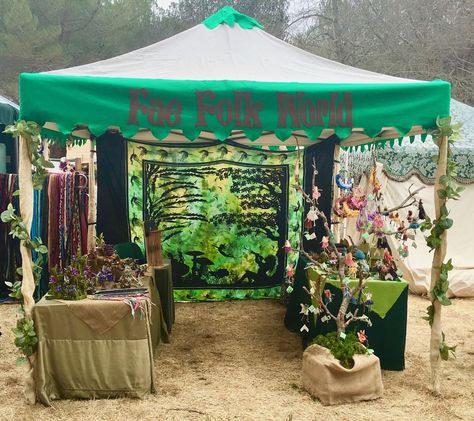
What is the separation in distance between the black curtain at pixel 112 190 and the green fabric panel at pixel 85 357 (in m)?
2.45

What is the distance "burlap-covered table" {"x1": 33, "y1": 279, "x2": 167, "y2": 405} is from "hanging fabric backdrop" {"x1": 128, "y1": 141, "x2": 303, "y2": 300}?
2622 millimetres

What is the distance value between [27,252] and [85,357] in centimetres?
77

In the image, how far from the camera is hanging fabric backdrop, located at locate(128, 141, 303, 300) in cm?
597

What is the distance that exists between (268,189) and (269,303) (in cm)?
136

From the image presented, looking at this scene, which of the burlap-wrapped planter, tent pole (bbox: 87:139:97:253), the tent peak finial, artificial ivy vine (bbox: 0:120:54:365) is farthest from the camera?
tent pole (bbox: 87:139:97:253)

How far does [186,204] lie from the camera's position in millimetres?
6078

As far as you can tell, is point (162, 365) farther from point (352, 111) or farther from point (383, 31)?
point (383, 31)

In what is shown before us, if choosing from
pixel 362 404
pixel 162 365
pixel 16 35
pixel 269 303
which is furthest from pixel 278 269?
pixel 16 35

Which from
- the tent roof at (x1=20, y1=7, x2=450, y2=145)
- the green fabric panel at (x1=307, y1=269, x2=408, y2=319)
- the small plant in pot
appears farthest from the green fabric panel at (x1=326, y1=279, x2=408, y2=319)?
the tent roof at (x1=20, y1=7, x2=450, y2=145)

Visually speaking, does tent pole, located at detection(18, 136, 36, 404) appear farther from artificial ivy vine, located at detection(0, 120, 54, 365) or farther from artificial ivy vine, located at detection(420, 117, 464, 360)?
artificial ivy vine, located at detection(420, 117, 464, 360)

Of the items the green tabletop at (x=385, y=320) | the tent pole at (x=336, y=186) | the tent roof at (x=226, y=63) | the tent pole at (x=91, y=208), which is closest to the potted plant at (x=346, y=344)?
the green tabletop at (x=385, y=320)

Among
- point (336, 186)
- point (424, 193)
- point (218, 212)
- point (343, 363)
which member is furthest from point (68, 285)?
point (424, 193)

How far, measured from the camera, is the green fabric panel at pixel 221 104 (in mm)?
3201

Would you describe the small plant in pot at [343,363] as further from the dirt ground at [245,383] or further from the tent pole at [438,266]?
the tent pole at [438,266]
